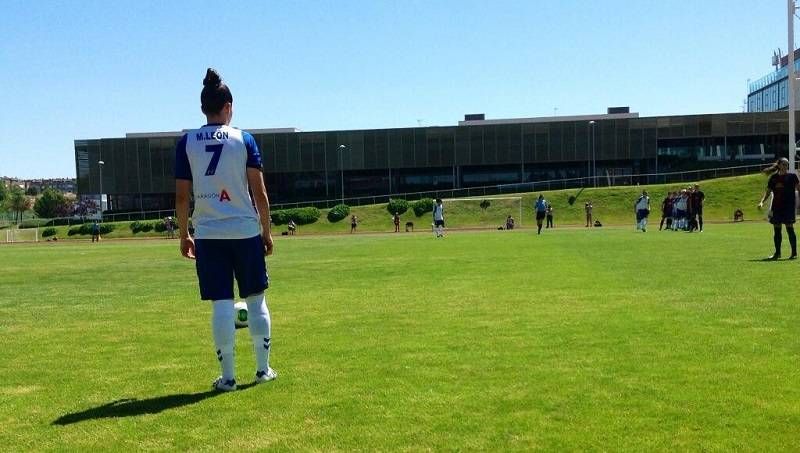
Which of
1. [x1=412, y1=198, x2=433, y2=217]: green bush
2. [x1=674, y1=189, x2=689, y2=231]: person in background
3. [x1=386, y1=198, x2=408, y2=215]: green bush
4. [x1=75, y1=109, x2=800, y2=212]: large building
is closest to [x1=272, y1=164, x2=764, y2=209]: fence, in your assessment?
[x1=412, y1=198, x2=433, y2=217]: green bush

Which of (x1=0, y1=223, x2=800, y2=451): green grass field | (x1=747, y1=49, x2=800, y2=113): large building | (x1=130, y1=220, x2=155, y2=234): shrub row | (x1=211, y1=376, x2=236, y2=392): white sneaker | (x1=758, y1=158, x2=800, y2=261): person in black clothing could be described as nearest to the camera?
(x1=0, y1=223, x2=800, y2=451): green grass field

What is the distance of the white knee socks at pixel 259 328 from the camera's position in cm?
582

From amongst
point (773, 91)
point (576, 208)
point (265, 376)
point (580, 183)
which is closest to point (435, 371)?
point (265, 376)

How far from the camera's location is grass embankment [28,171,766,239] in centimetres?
6191

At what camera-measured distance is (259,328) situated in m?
5.89

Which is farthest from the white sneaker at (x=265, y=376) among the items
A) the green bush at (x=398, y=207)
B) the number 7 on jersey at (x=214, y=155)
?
the green bush at (x=398, y=207)

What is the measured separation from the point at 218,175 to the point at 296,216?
6352 cm

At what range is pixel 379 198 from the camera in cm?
8006

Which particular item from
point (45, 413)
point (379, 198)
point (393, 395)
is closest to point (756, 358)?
point (393, 395)

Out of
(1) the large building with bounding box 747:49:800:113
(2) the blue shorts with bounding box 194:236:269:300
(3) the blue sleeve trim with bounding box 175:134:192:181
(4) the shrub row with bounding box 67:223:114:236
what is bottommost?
(4) the shrub row with bounding box 67:223:114:236

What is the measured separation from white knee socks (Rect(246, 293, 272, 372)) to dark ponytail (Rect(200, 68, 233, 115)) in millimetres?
1497

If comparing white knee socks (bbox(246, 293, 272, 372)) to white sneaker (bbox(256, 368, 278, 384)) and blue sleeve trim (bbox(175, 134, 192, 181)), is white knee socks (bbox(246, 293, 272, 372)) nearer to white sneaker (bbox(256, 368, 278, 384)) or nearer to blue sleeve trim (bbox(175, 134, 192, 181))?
white sneaker (bbox(256, 368, 278, 384))

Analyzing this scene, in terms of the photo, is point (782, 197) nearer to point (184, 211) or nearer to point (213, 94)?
point (213, 94)

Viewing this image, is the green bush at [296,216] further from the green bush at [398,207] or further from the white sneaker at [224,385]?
the white sneaker at [224,385]
